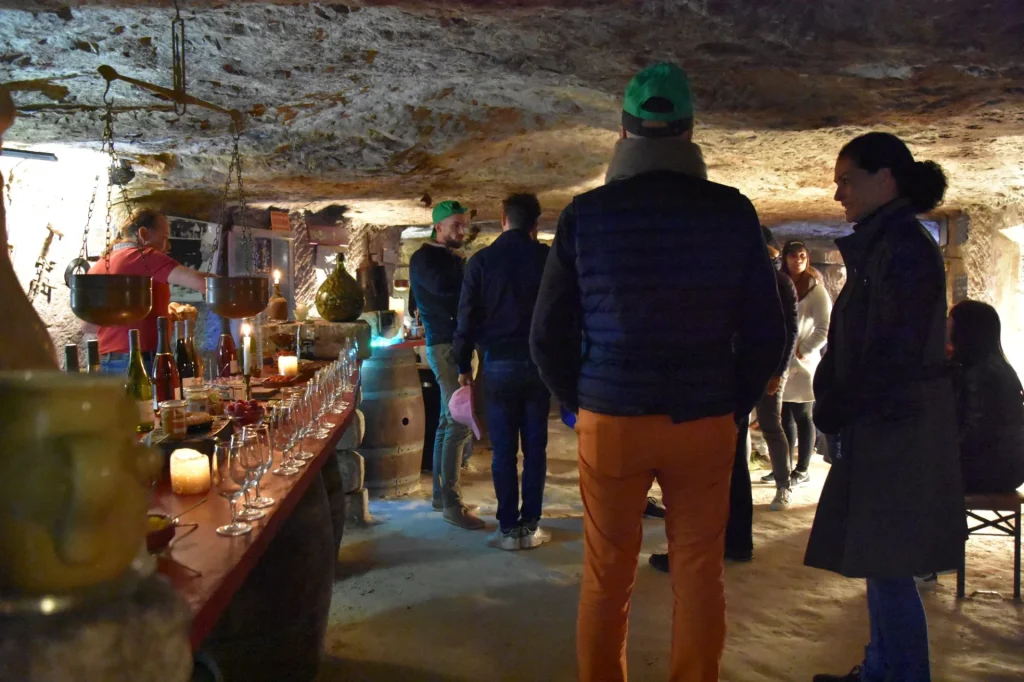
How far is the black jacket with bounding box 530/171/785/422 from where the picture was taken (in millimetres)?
1812

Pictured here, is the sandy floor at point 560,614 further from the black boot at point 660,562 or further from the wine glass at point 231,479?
the wine glass at point 231,479

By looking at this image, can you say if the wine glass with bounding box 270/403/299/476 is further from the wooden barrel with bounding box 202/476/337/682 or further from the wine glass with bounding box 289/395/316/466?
the wooden barrel with bounding box 202/476/337/682

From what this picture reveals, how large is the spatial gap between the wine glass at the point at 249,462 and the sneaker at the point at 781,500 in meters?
3.54

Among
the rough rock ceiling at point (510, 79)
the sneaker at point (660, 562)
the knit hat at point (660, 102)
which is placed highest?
the rough rock ceiling at point (510, 79)

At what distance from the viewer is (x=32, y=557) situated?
61 cm

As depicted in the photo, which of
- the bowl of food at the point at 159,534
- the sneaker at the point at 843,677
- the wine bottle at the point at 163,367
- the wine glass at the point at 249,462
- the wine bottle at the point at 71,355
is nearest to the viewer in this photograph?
the bowl of food at the point at 159,534

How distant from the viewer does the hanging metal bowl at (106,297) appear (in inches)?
74.0

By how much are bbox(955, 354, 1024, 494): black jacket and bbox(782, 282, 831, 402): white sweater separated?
186cm

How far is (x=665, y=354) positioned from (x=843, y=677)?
1398 mm

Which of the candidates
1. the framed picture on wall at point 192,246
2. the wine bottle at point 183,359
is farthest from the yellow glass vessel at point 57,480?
the framed picture on wall at point 192,246

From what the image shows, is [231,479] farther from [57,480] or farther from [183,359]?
[183,359]

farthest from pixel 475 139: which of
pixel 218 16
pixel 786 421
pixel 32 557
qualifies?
pixel 32 557

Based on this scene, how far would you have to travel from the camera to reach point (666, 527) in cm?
189

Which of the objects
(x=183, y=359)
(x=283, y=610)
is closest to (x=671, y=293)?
(x=283, y=610)
